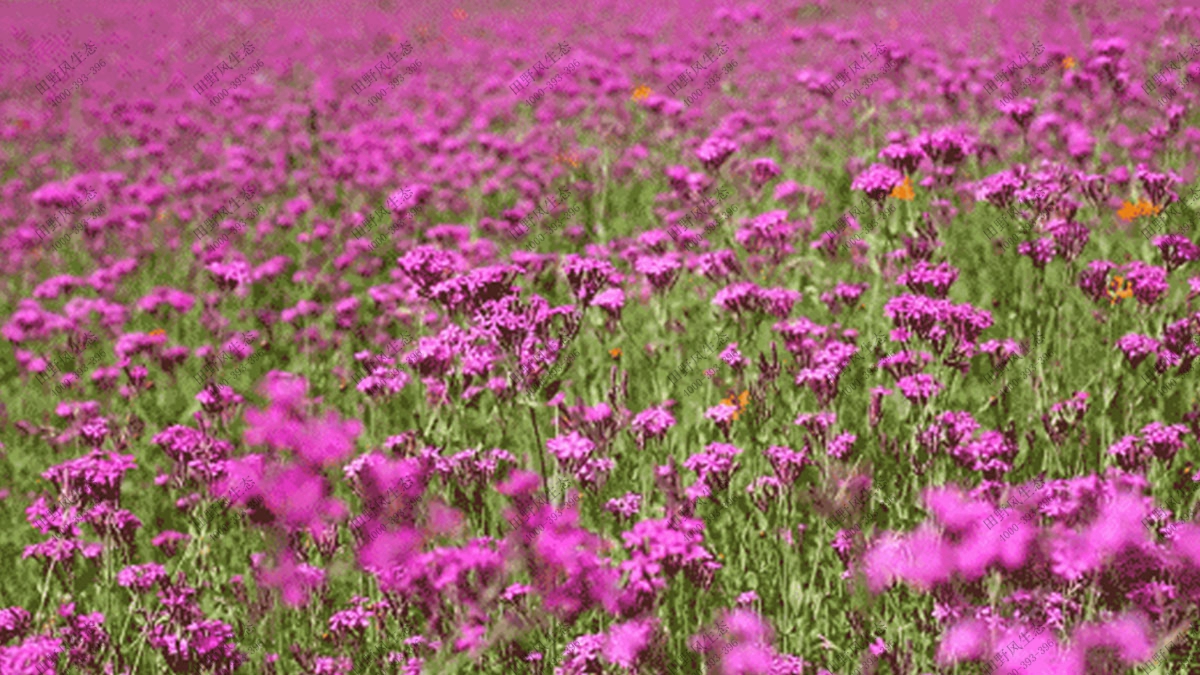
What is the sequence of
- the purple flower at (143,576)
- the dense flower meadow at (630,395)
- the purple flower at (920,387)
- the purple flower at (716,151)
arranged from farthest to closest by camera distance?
the purple flower at (716,151) → the purple flower at (920,387) → the purple flower at (143,576) → the dense flower meadow at (630,395)

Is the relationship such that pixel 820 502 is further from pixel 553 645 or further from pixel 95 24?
pixel 95 24

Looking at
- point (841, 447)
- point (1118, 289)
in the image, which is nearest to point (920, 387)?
point (841, 447)

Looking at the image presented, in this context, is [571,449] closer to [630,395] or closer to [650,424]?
[650,424]

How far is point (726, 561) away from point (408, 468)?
1.30 metres

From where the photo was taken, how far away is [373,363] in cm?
483

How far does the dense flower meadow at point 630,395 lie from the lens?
3012 millimetres

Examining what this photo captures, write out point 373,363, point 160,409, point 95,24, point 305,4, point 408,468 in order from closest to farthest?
point 408,468 → point 373,363 → point 160,409 → point 95,24 → point 305,4

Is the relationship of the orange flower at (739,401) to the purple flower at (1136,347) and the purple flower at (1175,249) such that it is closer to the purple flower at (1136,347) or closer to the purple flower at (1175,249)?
the purple flower at (1136,347)

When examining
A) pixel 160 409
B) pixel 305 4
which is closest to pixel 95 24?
pixel 305 4

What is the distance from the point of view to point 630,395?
527 cm

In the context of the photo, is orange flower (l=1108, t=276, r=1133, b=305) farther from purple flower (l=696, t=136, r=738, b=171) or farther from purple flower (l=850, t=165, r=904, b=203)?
purple flower (l=696, t=136, r=738, b=171)

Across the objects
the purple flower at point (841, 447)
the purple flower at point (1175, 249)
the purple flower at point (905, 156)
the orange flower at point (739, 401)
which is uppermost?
the purple flower at point (905, 156)

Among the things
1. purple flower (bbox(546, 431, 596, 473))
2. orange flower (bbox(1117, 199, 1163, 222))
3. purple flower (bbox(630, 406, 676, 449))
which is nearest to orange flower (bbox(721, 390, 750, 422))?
purple flower (bbox(630, 406, 676, 449))

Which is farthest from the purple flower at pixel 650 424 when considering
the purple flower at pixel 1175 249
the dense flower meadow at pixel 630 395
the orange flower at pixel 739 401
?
the purple flower at pixel 1175 249
